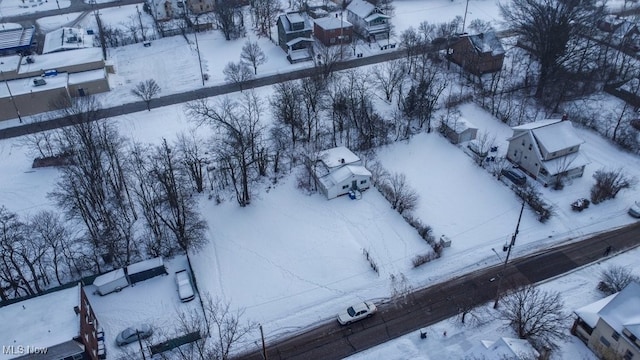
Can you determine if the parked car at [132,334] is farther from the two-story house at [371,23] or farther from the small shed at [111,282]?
the two-story house at [371,23]

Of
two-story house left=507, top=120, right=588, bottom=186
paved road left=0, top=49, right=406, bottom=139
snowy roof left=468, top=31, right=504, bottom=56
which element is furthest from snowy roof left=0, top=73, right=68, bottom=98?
two-story house left=507, top=120, right=588, bottom=186

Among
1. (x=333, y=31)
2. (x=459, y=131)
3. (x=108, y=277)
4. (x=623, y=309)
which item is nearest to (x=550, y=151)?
(x=459, y=131)

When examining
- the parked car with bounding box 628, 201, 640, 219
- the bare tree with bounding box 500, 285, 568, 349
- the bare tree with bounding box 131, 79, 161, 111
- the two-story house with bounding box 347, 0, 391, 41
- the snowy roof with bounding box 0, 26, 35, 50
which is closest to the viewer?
the bare tree with bounding box 500, 285, 568, 349

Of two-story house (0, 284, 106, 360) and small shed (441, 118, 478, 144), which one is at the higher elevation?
small shed (441, 118, 478, 144)

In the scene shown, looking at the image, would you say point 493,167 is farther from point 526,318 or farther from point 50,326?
point 50,326

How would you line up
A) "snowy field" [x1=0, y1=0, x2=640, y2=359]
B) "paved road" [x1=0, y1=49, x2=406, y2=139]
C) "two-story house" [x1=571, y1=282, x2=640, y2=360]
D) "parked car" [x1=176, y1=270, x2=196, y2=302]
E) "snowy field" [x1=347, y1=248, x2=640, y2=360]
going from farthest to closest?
"paved road" [x1=0, y1=49, x2=406, y2=139]
"parked car" [x1=176, y1=270, x2=196, y2=302]
"snowy field" [x1=0, y1=0, x2=640, y2=359]
"snowy field" [x1=347, y1=248, x2=640, y2=360]
"two-story house" [x1=571, y1=282, x2=640, y2=360]

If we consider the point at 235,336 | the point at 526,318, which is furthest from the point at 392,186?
the point at 235,336

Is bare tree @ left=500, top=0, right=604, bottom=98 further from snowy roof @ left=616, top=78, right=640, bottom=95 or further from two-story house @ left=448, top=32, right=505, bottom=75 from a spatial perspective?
snowy roof @ left=616, top=78, right=640, bottom=95
